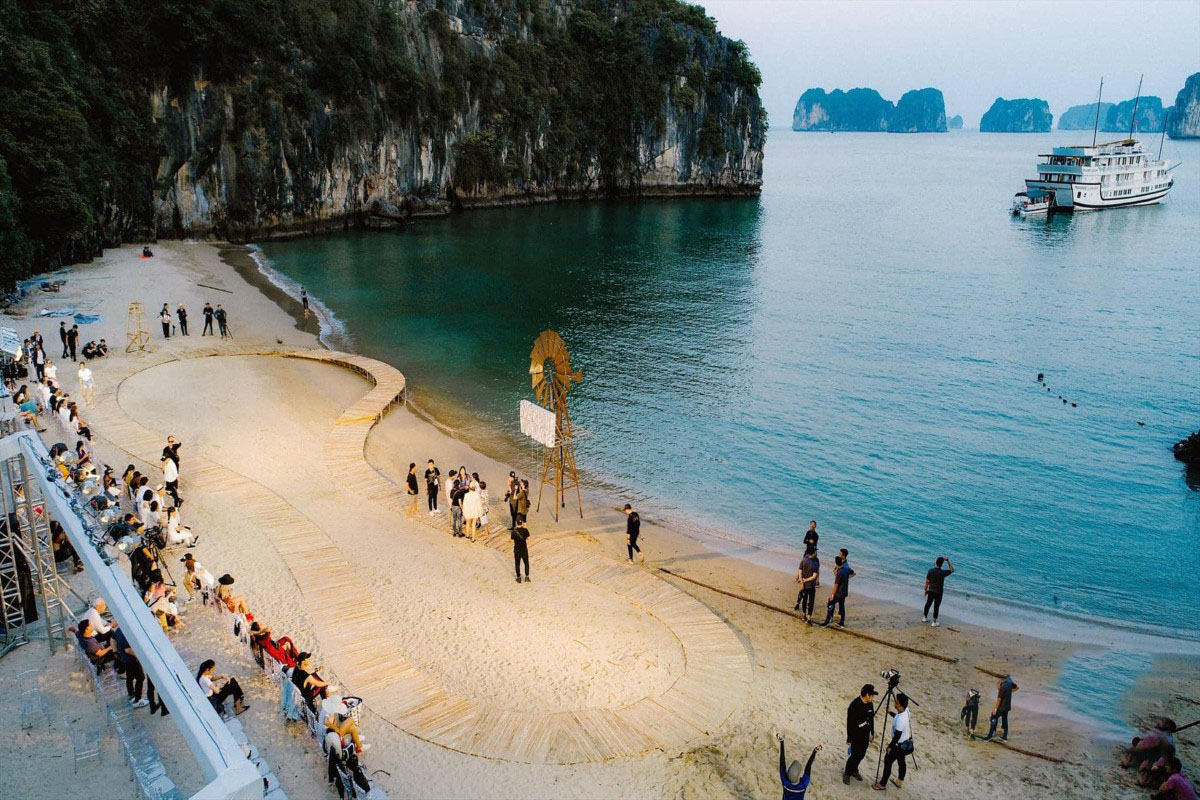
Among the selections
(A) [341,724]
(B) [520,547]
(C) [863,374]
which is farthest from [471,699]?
(C) [863,374]

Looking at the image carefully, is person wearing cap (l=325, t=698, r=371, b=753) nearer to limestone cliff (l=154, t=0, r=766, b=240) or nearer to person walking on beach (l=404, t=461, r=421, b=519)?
person walking on beach (l=404, t=461, r=421, b=519)

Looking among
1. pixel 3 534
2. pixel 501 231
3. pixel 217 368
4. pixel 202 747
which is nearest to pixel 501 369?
pixel 217 368

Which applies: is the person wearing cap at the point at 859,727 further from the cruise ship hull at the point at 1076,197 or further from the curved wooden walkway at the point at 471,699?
the cruise ship hull at the point at 1076,197

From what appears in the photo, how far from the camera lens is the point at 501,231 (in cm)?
7956

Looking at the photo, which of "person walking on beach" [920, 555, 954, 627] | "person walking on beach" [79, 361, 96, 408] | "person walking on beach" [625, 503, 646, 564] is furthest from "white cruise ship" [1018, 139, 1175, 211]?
"person walking on beach" [79, 361, 96, 408]

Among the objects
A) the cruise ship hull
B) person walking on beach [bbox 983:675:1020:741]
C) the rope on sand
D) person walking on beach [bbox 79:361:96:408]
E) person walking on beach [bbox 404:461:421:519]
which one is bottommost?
the rope on sand

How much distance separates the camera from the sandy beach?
11.7 meters

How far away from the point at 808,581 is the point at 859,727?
209 inches

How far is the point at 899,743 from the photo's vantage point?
38.1 ft

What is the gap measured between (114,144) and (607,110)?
69.1 m

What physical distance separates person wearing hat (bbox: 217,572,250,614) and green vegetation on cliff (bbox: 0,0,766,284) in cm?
3298

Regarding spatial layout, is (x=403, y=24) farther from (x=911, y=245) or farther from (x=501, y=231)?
(x=911, y=245)

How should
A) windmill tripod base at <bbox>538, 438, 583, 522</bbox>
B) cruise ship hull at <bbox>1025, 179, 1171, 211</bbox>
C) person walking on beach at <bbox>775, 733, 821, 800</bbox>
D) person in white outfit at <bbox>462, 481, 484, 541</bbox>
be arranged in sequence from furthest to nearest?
1. cruise ship hull at <bbox>1025, 179, 1171, 211</bbox>
2. windmill tripod base at <bbox>538, 438, 583, 522</bbox>
3. person in white outfit at <bbox>462, 481, 484, 541</bbox>
4. person walking on beach at <bbox>775, 733, 821, 800</bbox>

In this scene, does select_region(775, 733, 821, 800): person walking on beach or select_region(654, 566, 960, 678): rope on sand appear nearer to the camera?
select_region(775, 733, 821, 800): person walking on beach
